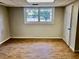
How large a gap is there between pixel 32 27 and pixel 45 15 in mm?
1066

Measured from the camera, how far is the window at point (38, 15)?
18.1 ft

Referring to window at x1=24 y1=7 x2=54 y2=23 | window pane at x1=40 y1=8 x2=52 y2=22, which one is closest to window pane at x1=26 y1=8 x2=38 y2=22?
window at x1=24 y1=7 x2=54 y2=23

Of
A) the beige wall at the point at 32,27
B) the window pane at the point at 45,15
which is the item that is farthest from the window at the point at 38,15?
the beige wall at the point at 32,27

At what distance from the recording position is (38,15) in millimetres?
5574

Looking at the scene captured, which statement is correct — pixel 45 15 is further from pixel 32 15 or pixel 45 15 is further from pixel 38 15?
pixel 32 15

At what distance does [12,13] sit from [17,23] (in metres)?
0.65

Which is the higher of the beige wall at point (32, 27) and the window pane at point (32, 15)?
the window pane at point (32, 15)

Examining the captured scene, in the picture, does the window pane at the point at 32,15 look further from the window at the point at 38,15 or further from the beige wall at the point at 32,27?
the beige wall at the point at 32,27

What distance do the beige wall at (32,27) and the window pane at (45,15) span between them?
1.18 feet

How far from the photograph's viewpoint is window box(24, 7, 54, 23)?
553cm

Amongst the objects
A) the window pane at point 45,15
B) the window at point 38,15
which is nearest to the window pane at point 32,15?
the window at point 38,15

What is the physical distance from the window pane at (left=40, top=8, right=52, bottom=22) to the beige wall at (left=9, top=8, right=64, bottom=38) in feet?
1.18

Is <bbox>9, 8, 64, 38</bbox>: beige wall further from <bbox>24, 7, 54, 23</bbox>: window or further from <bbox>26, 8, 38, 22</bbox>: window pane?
<bbox>26, 8, 38, 22</bbox>: window pane

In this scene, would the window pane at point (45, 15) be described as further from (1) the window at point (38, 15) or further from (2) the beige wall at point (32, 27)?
(2) the beige wall at point (32, 27)
